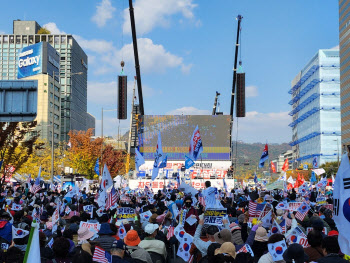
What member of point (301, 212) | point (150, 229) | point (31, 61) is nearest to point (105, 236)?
point (150, 229)

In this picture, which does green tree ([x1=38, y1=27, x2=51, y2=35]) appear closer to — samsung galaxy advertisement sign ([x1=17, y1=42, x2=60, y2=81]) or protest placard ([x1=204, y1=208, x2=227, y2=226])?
samsung galaxy advertisement sign ([x1=17, y1=42, x2=60, y2=81])

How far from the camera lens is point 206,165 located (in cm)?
7638

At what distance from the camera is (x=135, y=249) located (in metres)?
8.38

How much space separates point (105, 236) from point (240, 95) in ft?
108

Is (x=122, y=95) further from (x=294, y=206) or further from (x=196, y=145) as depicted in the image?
(x=294, y=206)

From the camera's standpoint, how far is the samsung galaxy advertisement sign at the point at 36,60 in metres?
118

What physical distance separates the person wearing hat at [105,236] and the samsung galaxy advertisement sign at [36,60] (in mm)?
109705

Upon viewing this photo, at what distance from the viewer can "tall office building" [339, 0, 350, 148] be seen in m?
102

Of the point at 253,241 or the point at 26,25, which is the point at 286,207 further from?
the point at 26,25

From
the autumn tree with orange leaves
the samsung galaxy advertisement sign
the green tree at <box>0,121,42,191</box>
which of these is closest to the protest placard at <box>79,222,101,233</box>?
the green tree at <box>0,121,42,191</box>

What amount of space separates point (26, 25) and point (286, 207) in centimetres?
15076

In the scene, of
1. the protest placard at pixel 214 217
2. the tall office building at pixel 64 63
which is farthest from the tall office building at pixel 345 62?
the protest placard at pixel 214 217

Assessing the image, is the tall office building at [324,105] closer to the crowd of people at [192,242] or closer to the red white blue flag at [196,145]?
the red white blue flag at [196,145]

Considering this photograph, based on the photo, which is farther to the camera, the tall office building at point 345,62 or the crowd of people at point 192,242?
the tall office building at point 345,62
